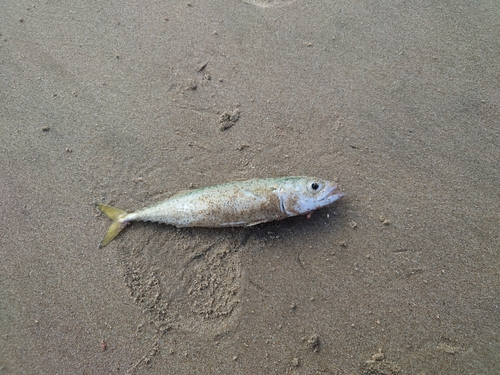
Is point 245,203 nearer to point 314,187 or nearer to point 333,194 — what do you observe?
point 314,187

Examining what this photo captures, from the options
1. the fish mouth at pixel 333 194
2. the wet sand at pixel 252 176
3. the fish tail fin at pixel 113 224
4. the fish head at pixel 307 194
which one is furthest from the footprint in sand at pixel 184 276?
the fish mouth at pixel 333 194

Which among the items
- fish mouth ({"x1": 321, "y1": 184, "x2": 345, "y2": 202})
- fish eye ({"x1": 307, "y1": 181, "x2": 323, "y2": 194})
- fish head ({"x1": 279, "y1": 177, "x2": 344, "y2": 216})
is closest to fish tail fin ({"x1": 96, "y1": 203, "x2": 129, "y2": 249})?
fish head ({"x1": 279, "y1": 177, "x2": 344, "y2": 216})

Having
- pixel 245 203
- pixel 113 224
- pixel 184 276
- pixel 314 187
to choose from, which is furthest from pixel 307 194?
pixel 113 224

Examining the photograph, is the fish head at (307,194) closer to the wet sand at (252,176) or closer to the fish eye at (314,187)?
the fish eye at (314,187)

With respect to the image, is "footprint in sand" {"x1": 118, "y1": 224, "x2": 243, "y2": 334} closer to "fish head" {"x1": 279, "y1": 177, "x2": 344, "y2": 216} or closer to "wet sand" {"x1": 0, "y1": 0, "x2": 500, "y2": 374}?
"wet sand" {"x1": 0, "y1": 0, "x2": 500, "y2": 374}

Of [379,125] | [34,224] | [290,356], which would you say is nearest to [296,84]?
[379,125]

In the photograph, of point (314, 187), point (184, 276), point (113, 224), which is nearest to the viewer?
point (314, 187)
